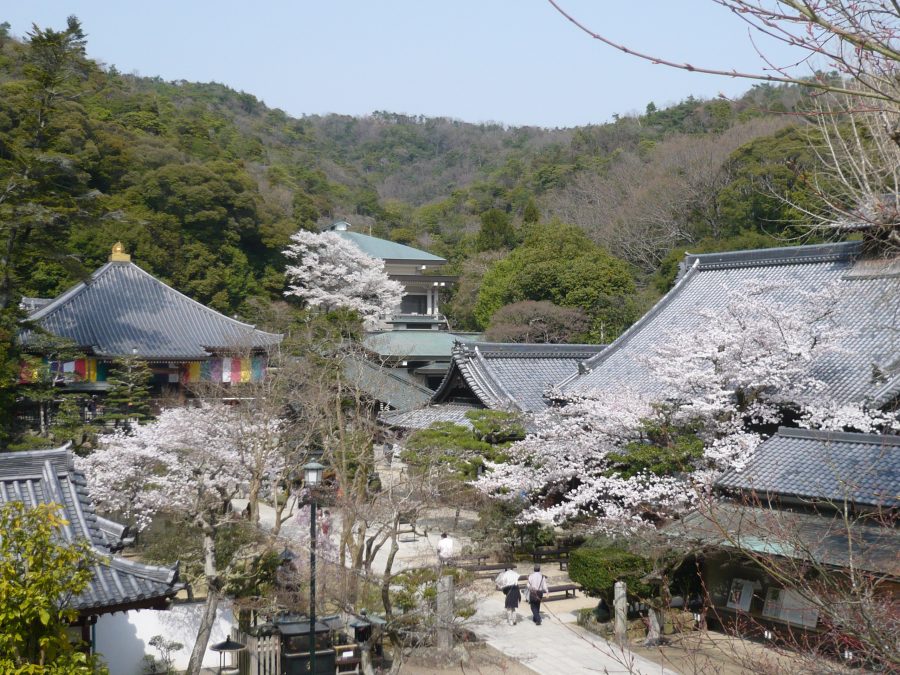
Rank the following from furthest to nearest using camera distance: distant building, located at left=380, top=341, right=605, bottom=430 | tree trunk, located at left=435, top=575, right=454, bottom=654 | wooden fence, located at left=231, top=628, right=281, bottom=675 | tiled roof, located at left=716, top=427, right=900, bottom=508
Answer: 1. distant building, located at left=380, top=341, right=605, bottom=430
2. tree trunk, located at left=435, top=575, right=454, bottom=654
3. tiled roof, located at left=716, top=427, right=900, bottom=508
4. wooden fence, located at left=231, top=628, right=281, bottom=675

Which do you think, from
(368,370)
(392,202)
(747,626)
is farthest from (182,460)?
(392,202)

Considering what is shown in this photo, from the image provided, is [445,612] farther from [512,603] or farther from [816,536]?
[816,536]

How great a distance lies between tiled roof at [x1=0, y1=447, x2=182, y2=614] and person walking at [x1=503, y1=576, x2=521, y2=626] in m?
6.08

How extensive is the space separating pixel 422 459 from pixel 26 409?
11.5 m

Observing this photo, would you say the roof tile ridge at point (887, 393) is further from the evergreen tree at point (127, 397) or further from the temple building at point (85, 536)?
the evergreen tree at point (127, 397)

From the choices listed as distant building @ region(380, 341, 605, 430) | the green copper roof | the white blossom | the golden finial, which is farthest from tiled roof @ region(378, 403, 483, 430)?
the green copper roof

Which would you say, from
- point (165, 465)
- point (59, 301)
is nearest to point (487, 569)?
point (165, 465)

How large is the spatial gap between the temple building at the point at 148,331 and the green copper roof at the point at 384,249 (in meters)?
19.3

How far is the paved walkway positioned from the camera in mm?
11062

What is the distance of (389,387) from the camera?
89.4ft

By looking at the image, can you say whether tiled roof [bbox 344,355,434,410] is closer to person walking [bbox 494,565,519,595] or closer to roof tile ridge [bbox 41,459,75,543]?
person walking [bbox 494,565,519,595]

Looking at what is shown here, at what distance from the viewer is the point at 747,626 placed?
11383 mm

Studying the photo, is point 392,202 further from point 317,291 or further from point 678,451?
point 678,451

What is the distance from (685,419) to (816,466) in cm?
255
